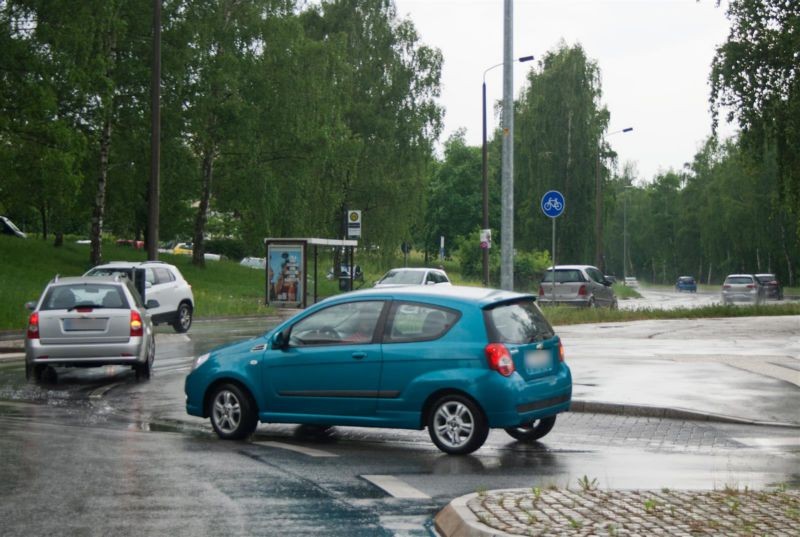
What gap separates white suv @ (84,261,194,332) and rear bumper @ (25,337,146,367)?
1045cm

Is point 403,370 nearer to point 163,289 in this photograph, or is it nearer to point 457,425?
point 457,425

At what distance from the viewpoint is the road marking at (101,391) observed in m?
15.5

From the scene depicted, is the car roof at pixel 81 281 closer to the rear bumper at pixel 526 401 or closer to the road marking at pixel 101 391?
the road marking at pixel 101 391

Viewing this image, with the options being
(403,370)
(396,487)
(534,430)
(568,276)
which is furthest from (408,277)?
(396,487)

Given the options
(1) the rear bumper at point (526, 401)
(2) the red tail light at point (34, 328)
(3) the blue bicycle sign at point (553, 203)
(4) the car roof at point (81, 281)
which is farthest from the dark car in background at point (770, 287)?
(1) the rear bumper at point (526, 401)

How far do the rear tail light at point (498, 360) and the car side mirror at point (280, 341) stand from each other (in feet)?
6.82

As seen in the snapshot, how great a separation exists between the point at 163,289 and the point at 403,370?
18609 millimetres

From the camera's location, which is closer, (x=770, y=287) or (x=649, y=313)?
(x=649, y=313)

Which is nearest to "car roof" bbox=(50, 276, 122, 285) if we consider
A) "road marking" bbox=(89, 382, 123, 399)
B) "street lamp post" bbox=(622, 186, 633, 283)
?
"road marking" bbox=(89, 382, 123, 399)

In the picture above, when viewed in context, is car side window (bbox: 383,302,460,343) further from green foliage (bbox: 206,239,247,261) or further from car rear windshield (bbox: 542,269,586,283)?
green foliage (bbox: 206,239,247,261)

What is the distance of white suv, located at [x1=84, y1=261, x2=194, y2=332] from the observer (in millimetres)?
28031

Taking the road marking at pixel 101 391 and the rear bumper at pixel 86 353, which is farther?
the rear bumper at pixel 86 353

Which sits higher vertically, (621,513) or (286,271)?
(286,271)

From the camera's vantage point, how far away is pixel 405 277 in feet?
119
